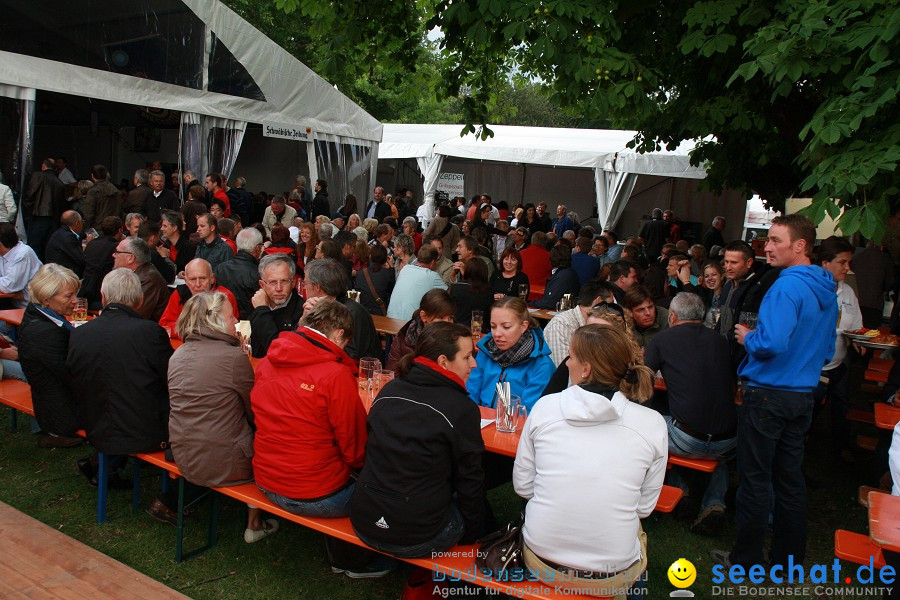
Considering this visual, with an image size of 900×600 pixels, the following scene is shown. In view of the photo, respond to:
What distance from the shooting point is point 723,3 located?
5.73m

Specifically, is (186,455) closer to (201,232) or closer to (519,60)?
(201,232)

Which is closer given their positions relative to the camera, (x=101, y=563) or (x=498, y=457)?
(x=101, y=563)

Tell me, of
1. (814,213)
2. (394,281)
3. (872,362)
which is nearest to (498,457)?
(814,213)

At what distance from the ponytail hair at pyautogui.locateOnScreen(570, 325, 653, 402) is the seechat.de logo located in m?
1.40

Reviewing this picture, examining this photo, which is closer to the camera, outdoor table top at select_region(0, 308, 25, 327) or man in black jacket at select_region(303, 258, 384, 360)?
man in black jacket at select_region(303, 258, 384, 360)

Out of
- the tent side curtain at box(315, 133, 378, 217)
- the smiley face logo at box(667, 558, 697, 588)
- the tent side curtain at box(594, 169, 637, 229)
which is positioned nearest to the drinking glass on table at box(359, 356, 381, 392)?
the smiley face logo at box(667, 558, 697, 588)

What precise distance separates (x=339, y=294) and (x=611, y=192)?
10.9 m

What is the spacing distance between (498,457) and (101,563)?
6.41 feet

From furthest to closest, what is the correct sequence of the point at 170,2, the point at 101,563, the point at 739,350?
the point at 170,2
the point at 739,350
the point at 101,563

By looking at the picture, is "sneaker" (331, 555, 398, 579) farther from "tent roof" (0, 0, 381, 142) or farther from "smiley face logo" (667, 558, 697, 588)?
"tent roof" (0, 0, 381, 142)

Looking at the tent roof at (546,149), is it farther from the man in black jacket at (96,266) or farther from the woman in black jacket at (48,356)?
the woman in black jacket at (48,356)

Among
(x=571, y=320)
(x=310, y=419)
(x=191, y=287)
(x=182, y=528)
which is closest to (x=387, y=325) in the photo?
(x=191, y=287)

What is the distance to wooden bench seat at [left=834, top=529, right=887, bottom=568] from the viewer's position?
9.72ft

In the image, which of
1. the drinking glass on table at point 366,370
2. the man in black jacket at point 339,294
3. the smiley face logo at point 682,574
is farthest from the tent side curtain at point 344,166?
the smiley face logo at point 682,574
